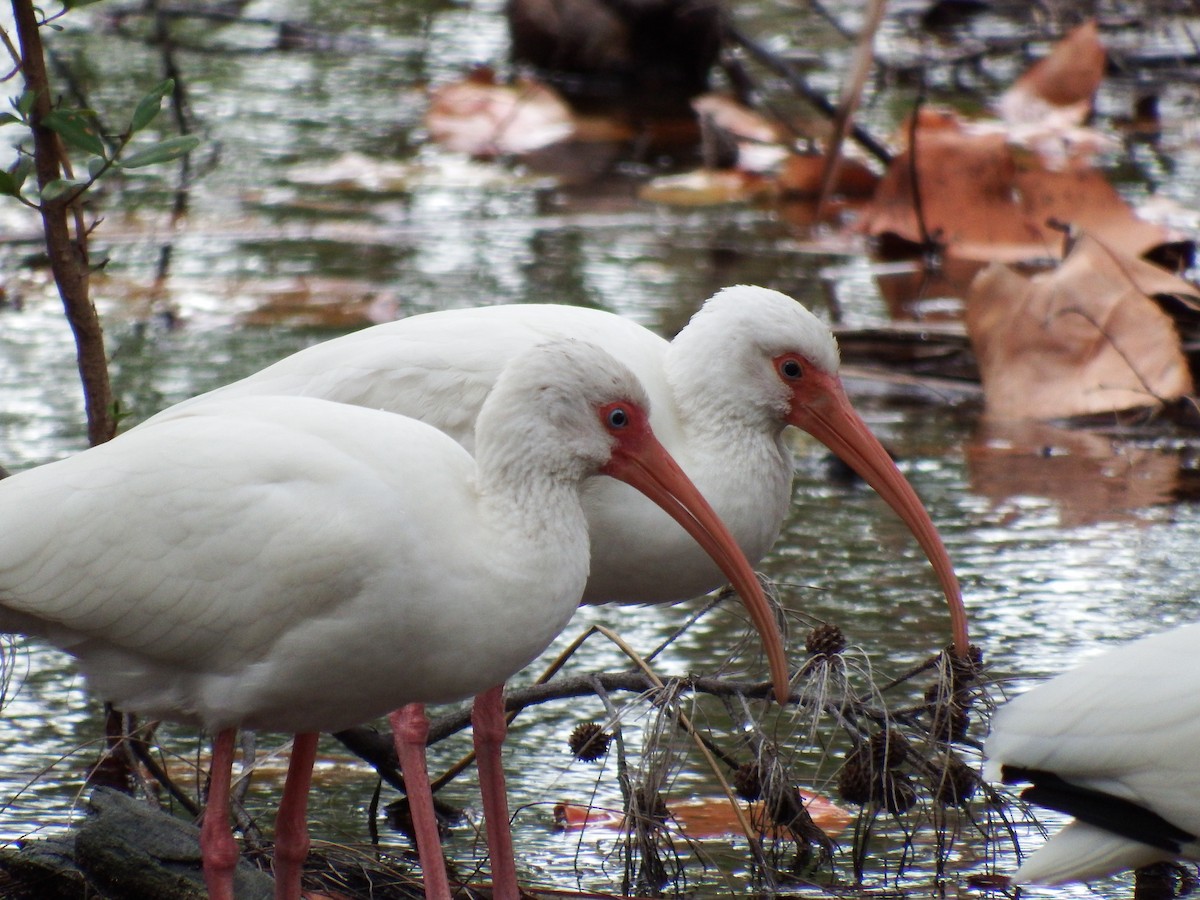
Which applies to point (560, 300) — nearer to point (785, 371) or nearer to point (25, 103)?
point (785, 371)

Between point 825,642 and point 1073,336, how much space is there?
3220mm

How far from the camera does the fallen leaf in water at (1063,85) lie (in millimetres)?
10984

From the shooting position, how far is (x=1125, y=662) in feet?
11.4

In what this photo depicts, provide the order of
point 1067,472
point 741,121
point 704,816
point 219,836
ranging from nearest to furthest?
point 219,836, point 704,816, point 1067,472, point 741,121

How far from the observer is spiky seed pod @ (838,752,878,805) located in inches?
148

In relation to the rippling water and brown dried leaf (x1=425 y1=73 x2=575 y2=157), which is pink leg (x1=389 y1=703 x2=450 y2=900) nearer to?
the rippling water

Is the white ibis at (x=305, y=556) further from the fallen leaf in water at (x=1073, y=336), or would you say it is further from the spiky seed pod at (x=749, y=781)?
the fallen leaf in water at (x=1073, y=336)

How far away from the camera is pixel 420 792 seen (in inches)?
151

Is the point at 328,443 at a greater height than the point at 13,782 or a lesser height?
greater

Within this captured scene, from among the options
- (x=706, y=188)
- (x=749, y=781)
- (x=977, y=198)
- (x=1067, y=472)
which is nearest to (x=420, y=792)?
(x=749, y=781)

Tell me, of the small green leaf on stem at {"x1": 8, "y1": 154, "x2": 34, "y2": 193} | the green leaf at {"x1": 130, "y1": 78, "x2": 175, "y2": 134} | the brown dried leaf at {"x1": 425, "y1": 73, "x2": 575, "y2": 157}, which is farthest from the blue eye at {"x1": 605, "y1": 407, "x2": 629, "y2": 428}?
the brown dried leaf at {"x1": 425, "y1": 73, "x2": 575, "y2": 157}

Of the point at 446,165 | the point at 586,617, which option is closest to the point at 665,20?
the point at 446,165

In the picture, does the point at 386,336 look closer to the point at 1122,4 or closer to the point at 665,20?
the point at 665,20

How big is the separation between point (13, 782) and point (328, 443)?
1.33m
